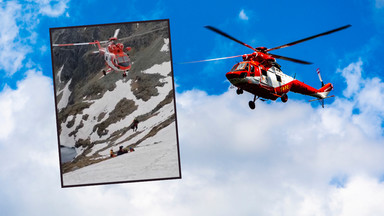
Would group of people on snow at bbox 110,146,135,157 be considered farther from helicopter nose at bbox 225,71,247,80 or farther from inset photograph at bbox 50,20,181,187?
helicopter nose at bbox 225,71,247,80

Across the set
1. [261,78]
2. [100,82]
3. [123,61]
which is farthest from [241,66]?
[100,82]

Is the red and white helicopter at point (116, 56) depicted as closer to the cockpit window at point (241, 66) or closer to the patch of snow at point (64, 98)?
the patch of snow at point (64, 98)

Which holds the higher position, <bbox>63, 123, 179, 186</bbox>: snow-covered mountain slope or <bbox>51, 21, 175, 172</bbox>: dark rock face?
<bbox>51, 21, 175, 172</bbox>: dark rock face

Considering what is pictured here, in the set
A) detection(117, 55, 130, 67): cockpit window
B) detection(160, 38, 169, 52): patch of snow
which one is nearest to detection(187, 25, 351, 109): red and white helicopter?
detection(160, 38, 169, 52): patch of snow

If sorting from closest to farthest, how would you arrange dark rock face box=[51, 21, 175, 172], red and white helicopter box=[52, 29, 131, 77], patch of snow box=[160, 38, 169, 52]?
patch of snow box=[160, 38, 169, 52], dark rock face box=[51, 21, 175, 172], red and white helicopter box=[52, 29, 131, 77]

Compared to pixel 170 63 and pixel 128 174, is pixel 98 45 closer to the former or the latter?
pixel 170 63

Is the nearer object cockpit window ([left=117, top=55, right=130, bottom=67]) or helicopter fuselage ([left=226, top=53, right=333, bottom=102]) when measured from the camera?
helicopter fuselage ([left=226, top=53, right=333, bottom=102])

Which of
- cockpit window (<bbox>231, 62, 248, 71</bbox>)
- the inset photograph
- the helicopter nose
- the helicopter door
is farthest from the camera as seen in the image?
the inset photograph

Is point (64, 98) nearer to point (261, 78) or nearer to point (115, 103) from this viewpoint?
point (115, 103)
